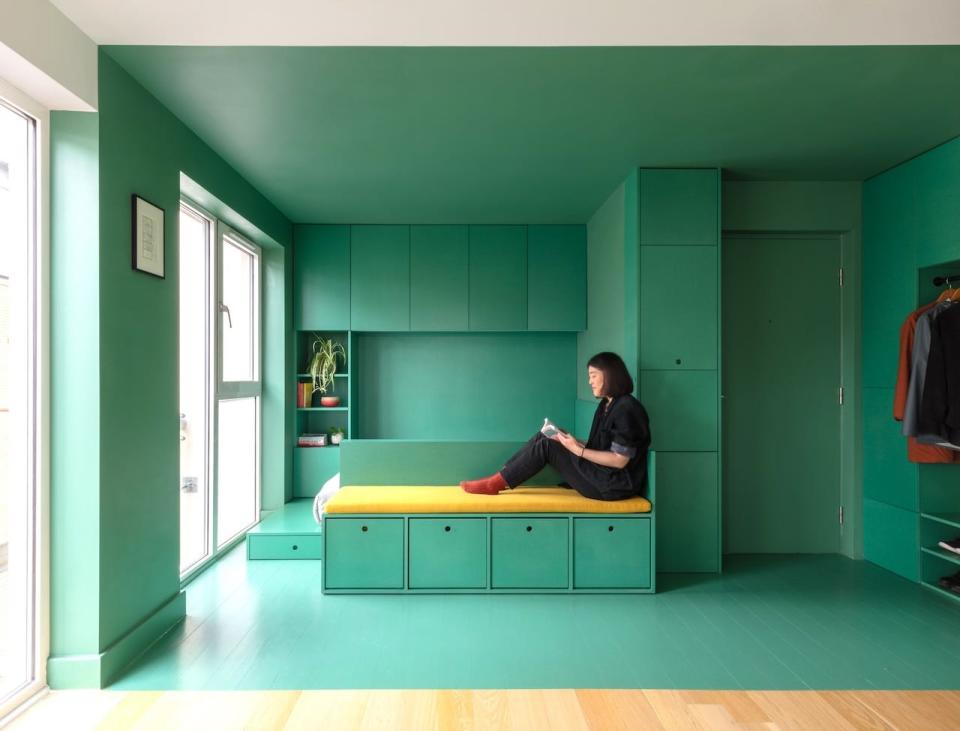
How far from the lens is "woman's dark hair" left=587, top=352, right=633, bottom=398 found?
413cm

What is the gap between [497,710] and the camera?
2.60m

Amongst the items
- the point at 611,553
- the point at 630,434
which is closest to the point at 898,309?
the point at 630,434

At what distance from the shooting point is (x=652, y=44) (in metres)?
2.76

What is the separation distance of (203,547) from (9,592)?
6.19 ft

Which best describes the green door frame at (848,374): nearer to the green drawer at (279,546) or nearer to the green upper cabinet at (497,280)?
the green upper cabinet at (497,280)

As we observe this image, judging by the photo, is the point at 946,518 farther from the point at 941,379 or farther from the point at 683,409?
the point at 683,409

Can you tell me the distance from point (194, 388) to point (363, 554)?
5.09 feet

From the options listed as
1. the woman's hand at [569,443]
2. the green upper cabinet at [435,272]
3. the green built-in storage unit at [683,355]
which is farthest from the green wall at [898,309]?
the green upper cabinet at [435,272]

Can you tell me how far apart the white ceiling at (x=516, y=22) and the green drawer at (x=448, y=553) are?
8.12 ft

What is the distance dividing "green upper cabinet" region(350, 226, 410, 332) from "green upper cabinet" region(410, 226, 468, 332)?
0.07m

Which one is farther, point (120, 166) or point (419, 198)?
point (419, 198)

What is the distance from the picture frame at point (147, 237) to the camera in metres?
3.10

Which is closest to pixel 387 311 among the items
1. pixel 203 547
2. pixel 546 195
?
pixel 546 195

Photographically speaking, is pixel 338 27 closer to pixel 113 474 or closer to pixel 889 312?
pixel 113 474
